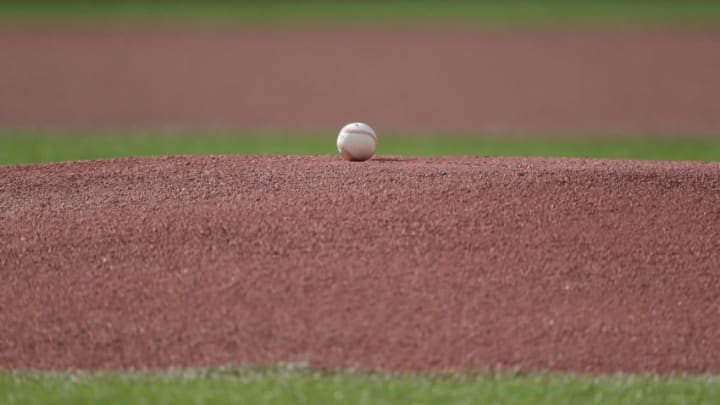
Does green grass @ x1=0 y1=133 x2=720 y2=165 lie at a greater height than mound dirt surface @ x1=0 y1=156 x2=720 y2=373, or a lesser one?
greater

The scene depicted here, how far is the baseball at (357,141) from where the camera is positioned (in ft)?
27.7

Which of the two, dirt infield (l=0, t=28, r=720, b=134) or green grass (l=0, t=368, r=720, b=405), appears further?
dirt infield (l=0, t=28, r=720, b=134)

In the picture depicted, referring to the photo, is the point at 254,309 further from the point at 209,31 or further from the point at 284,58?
the point at 209,31

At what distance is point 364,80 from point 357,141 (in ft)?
50.1

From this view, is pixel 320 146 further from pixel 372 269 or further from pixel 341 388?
pixel 341 388

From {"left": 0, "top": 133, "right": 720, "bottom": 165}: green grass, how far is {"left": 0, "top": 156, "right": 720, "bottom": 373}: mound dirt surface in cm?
574

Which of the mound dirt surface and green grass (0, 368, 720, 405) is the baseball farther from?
green grass (0, 368, 720, 405)

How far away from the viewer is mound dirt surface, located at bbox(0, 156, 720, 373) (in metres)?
5.79

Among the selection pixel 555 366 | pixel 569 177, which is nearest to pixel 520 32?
pixel 569 177

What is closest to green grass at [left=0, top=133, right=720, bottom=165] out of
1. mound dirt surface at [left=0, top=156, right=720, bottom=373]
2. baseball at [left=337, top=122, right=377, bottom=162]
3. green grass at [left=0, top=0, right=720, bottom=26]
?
baseball at [left=337, top=122, right=377, bottom=162]

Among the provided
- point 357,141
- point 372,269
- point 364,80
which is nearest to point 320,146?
point 357,141

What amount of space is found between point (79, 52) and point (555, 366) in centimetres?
2364

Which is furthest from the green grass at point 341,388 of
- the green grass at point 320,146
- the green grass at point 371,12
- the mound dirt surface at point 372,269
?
the green grass at point 371,12

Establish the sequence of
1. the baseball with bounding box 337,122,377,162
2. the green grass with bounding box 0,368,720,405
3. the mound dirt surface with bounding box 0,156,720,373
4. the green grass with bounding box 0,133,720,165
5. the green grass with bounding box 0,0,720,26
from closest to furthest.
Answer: the green grass with bounding box 0,368,720,405, the mound dirt surface with bounding box 0,156,720,373, the baseball with bounding box 337,122,377,162, the green grass with bounding box 0,133,720,165, the green grass with bounding box 0,0,720,26
